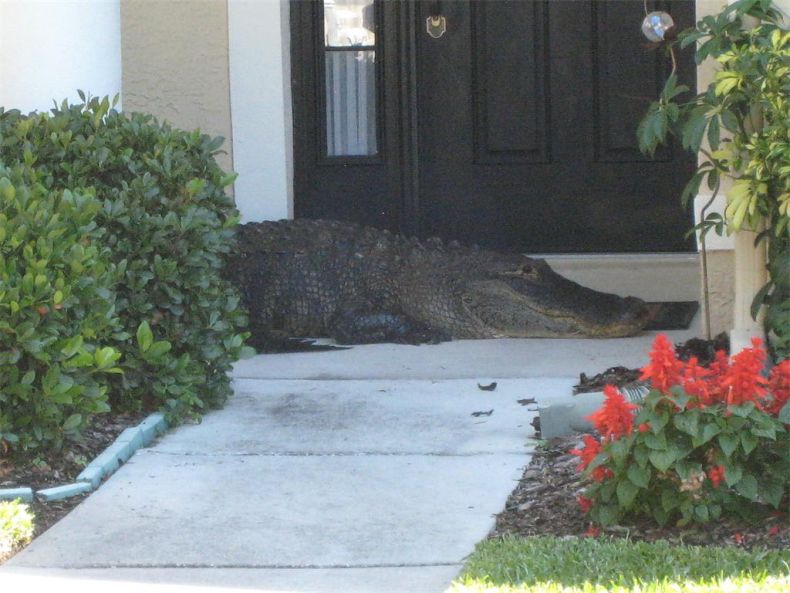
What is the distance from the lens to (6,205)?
17.1 feet

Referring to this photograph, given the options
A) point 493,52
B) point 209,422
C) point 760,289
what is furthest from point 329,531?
point 493,52

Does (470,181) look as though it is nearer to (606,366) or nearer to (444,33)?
(444,33)

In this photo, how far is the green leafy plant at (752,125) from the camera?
5.57 metres

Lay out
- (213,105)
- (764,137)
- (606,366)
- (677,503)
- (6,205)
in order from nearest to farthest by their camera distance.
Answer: (677,503) < (6,205) < (764,137) < (606,366) < (213,105)

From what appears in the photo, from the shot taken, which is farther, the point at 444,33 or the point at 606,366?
the point at 444,33

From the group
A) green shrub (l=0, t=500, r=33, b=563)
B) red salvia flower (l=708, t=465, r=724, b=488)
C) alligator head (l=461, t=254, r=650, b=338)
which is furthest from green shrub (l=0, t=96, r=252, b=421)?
red salvia flower (l=708, t=465, r=724, b=488)

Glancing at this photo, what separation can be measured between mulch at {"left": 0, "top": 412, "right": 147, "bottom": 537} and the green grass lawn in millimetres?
1558

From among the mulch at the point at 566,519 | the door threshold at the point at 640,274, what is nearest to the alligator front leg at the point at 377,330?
the door threshold at the point at 640,274

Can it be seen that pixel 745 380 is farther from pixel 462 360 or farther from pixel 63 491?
pixel 462 360

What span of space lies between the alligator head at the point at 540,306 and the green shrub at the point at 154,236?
75.6 inches

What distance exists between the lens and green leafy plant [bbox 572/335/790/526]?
4.24 meters

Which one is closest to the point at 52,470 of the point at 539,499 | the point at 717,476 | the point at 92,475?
the point at 92,475

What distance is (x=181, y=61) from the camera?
26.9ft

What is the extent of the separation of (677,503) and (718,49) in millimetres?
2305
